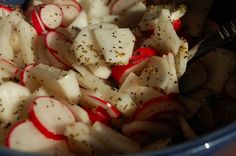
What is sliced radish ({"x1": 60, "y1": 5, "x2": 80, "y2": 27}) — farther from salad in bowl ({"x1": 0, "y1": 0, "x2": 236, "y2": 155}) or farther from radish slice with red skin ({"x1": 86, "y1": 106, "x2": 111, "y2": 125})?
radish slice with red skin ({"x1": 86, "y1": 106, "x2": 111, "y2": 125})

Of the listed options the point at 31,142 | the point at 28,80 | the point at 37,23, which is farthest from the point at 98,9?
the point at 31,142

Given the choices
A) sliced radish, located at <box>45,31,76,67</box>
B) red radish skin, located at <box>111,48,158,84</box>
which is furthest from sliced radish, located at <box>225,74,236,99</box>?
sliced radish, located at <box>45,31,76,67</box>

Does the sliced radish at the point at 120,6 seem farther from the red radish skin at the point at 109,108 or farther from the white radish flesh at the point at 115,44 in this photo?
the red radish skin at the point at 109,108

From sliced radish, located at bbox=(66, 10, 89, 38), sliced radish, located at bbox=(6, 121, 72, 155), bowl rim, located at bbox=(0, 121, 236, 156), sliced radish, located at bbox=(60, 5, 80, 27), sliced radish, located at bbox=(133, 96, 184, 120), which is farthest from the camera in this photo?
sliced radish, located at bbox=(60, 5, 80, 27)

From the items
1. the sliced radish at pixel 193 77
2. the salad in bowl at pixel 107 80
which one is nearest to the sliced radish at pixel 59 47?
the salad in bowl at pixel 107 80

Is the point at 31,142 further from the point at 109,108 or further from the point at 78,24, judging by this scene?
the point at 78,24

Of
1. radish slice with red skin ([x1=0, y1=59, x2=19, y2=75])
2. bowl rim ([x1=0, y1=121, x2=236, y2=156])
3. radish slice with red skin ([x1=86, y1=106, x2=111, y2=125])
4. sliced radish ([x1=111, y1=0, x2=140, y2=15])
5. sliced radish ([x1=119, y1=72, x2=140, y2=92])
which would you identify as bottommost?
radish slice with red skin ([x1=86, y1=106, x2=111, y2=125])
